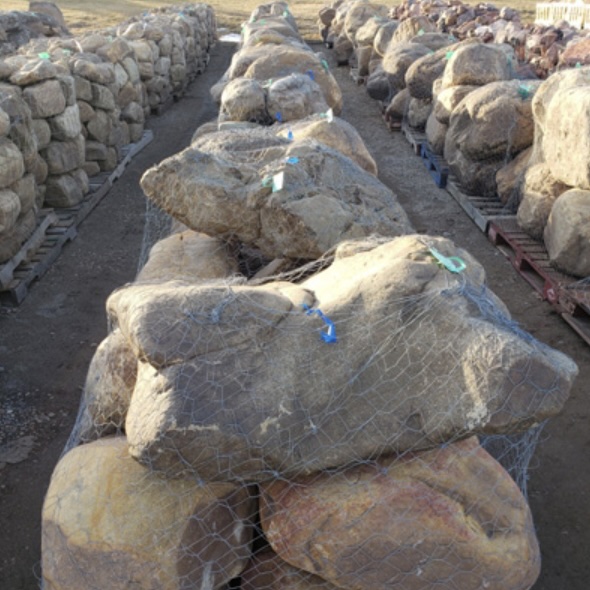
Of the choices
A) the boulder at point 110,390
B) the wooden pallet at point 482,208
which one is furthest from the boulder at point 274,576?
the wooden pallet at point 482,208

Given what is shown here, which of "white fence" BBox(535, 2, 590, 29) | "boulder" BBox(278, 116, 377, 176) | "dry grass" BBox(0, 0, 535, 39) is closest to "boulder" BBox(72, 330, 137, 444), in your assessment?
"boulder" BBox(278, 116, 377, 176)

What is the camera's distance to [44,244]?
7211 mm

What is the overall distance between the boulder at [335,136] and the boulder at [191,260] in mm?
1274

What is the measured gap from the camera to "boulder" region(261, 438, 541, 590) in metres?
2.55

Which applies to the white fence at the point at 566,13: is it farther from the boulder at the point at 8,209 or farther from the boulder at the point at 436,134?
the boulder at the point at 8,209

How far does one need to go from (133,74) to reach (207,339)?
890cm

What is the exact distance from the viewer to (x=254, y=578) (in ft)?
9.27

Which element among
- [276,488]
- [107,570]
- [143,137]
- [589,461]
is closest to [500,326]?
[276,488]

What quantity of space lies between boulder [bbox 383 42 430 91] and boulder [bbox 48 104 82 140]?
19.5 ft

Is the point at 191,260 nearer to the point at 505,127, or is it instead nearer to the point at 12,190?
the point at 12,190

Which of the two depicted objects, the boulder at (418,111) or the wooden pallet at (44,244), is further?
the boulder at (418,111)

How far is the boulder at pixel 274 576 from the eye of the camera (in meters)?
2.73

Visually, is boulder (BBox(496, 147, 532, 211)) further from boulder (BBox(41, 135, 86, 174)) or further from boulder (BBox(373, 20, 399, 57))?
boulder (BBox(373, 20, 399, 57))

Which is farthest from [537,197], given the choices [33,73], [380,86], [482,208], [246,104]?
[380,86]
